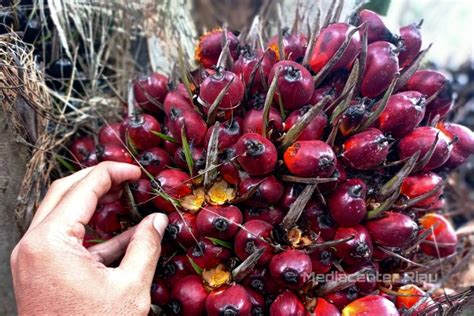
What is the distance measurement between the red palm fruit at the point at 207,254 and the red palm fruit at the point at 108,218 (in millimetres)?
289

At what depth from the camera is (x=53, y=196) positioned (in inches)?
53.8

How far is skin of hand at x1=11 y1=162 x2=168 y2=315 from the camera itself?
1.16 metres

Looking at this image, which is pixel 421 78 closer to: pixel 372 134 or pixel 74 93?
pixel 372 134

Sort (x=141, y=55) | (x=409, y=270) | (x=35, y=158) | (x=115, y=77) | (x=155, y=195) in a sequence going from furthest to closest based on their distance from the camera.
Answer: (x=141, y=55), (x=115, y=77), (x=35, y=158), (x=409, y=270), (x=155, y=195)

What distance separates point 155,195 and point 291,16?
3.67 ft

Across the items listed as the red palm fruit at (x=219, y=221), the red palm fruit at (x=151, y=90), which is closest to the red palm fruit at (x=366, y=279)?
the red palm fruit at (x=219, y=221)

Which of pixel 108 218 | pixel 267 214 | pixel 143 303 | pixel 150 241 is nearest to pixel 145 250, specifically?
pixel 150 241

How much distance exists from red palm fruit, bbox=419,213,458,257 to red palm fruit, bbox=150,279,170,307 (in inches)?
34.4

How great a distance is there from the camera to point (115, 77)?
2027mm

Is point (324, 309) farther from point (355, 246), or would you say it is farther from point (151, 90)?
point (151, 90)

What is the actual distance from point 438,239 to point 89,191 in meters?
1.15

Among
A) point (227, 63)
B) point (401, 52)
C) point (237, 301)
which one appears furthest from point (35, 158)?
point (401, 52)

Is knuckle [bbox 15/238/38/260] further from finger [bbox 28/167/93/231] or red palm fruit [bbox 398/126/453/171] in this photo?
red palm fruit [bbox 398/126/453/171]

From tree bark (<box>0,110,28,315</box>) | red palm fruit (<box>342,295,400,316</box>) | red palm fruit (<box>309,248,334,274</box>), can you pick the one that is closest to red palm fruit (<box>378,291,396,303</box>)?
red palm fruit (<box>342,295,400,316</box>)
